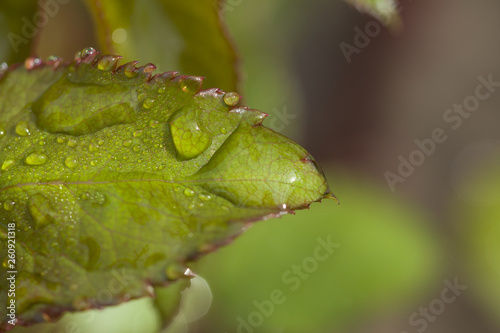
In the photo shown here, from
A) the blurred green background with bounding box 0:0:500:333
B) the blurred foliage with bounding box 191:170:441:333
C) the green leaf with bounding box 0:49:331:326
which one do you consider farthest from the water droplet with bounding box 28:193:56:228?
the blurred foliage with bounding box 191:170:441:333

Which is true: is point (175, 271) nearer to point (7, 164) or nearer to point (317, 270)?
point (7, 164)

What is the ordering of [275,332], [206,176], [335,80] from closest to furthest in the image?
[206,176]
[275,332]
[335,80]

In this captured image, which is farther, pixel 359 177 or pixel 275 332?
pixel 359 177

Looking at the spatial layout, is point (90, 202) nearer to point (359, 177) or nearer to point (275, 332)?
point (275, 332)

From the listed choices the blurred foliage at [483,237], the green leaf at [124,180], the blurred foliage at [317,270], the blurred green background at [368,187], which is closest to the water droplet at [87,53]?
the green leaf at [124,180]

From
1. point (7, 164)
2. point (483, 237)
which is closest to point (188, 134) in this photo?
point (7, 164)

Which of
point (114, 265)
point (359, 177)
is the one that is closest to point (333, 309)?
point (359, 177)
